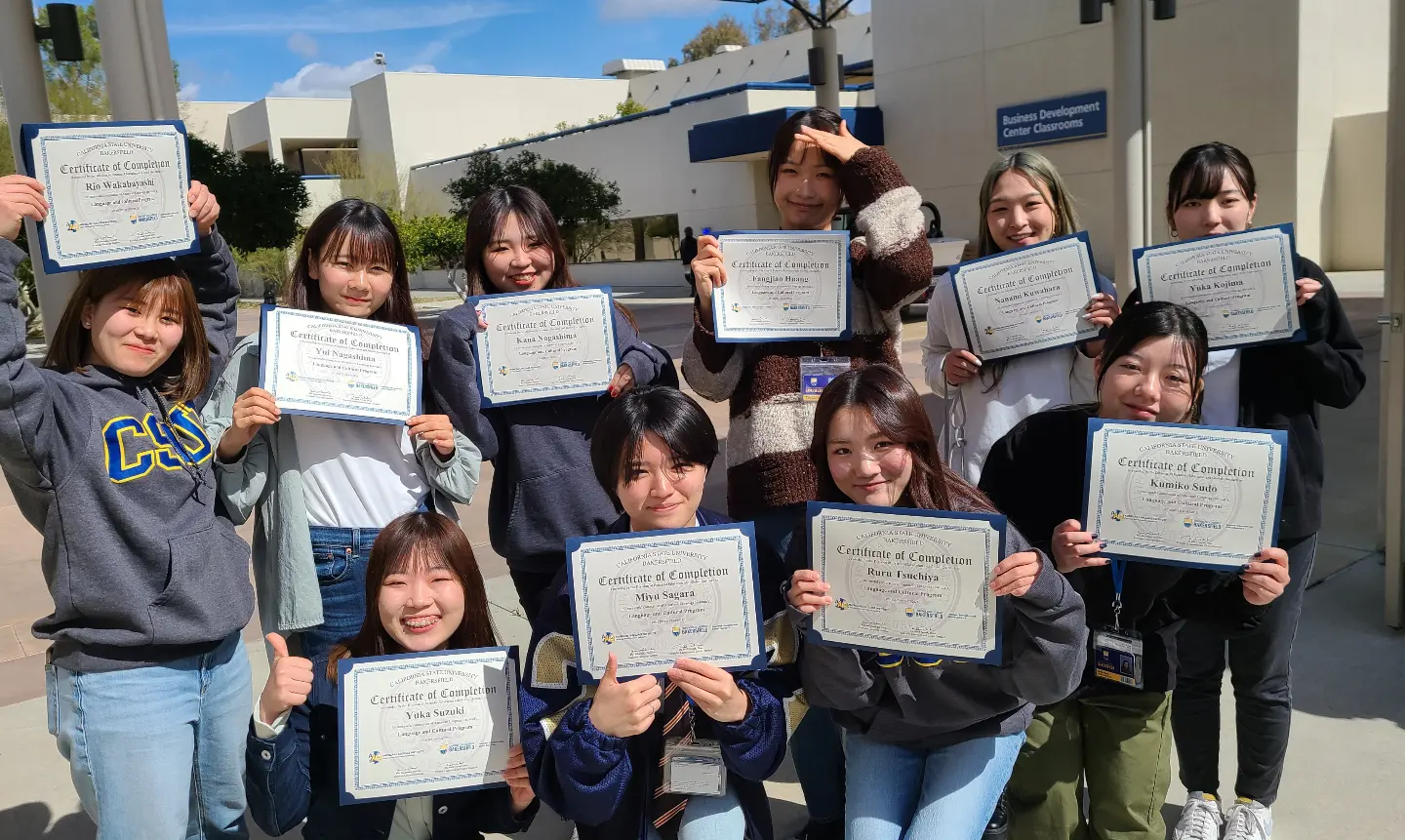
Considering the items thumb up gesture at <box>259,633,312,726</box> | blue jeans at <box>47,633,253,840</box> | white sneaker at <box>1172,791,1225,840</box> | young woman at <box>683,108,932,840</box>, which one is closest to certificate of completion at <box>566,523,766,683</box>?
thumb up gesture at <box>259,633,312,726</box>

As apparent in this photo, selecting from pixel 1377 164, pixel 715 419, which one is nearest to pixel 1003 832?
pixel 715 419

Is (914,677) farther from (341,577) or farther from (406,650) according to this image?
(341,577)

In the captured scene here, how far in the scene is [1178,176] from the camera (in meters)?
3.02

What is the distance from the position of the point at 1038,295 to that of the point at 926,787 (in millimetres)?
1378

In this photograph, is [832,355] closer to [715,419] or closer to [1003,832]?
[1003,832]

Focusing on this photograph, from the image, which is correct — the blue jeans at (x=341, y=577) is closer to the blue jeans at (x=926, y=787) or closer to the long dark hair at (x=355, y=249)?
the long dark hair at (x=355, y=249)

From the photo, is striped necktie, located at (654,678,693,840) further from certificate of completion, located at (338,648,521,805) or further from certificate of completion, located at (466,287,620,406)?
certificate of completion, located at (466,287,620,406)

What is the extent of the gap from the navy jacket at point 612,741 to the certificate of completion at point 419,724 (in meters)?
0.11

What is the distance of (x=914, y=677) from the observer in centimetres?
231

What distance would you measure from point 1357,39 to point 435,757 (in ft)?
74.3

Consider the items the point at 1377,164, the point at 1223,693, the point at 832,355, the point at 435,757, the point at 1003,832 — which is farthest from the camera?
the point at 1377,164

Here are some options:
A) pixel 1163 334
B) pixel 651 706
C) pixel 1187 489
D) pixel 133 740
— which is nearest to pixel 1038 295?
pixel 1163 334

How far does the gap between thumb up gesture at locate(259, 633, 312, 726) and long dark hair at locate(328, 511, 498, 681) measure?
159 millimetres

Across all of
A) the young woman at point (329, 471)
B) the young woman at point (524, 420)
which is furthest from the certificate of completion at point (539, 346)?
the young woman at point (329, 471)
